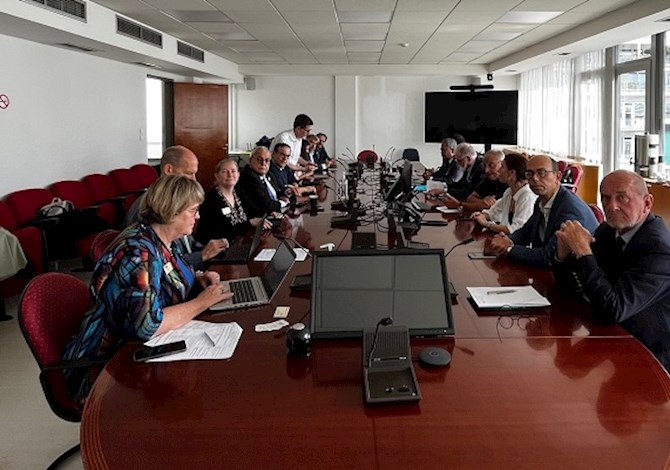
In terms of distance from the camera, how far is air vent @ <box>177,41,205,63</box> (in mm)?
8766

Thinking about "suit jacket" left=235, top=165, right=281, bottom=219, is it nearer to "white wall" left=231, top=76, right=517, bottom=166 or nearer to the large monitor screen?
the large monitor screen


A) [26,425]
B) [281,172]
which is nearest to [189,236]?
[26,425]

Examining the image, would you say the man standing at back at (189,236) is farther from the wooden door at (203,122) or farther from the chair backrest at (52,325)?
the wooden door at (203,122)

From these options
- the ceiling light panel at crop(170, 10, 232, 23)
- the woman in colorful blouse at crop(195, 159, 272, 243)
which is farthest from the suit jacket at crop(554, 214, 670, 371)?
the ceiling light panel at crop(170, 10, 232, 23)

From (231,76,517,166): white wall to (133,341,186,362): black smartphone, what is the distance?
12.3m

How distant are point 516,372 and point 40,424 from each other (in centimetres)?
253

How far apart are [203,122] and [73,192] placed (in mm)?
4831

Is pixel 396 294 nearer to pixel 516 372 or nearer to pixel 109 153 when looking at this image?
pixel 516 372

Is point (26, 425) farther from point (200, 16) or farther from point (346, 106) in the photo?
point (346, 106)

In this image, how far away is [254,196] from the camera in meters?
5.27

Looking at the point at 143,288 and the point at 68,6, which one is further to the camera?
the point at 68,6

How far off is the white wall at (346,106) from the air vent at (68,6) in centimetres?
825

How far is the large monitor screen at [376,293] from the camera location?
2.03 m

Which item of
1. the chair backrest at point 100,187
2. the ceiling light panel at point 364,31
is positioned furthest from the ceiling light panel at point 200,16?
the chair backrest at point 100,187
